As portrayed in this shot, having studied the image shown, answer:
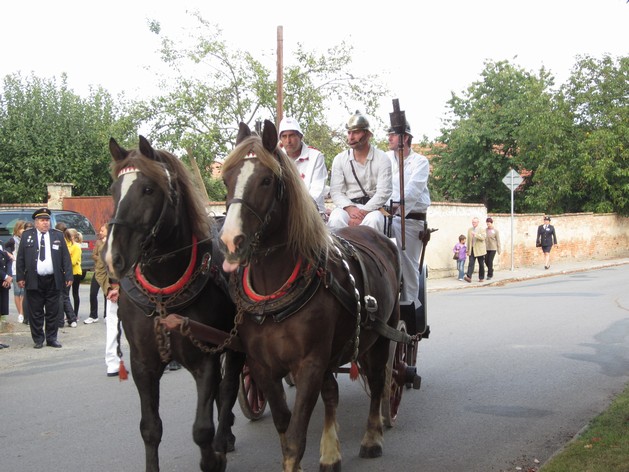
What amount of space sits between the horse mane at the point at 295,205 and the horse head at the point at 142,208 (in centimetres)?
45

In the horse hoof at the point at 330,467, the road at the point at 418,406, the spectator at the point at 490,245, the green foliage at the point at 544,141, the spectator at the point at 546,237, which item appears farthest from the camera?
the green foliage at the point at 544,141

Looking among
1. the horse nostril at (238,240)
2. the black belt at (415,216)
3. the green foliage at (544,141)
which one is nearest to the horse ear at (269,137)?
the horse nostril at (238,240)

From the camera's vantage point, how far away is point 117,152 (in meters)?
Answer: 4.07

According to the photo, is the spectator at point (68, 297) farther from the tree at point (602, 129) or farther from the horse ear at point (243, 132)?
the tree at point (602, 129)

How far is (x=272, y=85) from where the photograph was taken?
2545 centimetres

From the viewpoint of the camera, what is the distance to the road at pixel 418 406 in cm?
519

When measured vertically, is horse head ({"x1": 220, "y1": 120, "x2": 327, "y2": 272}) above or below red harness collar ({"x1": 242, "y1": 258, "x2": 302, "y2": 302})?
above

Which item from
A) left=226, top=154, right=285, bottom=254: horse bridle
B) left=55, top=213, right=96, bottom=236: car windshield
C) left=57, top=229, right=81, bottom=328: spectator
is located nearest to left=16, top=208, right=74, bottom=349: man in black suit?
left=57, top=229, right=81, bottom=328: spectator

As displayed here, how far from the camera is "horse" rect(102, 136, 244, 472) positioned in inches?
155

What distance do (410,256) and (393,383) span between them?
1172mm

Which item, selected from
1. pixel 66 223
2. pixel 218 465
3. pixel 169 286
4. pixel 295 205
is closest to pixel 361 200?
pixel 295 205

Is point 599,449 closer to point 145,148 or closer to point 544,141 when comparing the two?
point 145,148

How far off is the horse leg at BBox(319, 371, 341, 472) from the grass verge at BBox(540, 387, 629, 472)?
1.36 meters

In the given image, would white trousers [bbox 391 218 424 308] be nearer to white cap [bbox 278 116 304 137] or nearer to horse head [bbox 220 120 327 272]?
white cap [bbox 278 116 304 137]
